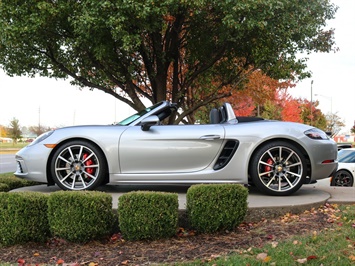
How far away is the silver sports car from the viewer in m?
4.99

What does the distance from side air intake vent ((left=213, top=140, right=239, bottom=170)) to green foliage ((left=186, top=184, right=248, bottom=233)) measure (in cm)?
95

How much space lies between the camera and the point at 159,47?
11414 millimetres

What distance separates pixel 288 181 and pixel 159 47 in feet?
24.2

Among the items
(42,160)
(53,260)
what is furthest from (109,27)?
(53,260)

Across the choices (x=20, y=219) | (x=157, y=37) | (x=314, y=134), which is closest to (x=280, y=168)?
(x=314, y=134)

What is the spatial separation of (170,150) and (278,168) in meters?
1.43

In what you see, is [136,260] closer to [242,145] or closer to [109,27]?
[242,145]

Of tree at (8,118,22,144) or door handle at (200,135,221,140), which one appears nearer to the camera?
door handle at (200,135,221,140)

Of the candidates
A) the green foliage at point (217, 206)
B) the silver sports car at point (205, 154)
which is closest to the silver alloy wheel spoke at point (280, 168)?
the silver sports car at point (205, 154)

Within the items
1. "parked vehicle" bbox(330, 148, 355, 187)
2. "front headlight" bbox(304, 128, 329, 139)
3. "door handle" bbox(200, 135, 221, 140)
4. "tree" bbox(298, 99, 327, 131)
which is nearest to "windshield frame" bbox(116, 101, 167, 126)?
"door handle" bbox(200, 135, 221, 140)

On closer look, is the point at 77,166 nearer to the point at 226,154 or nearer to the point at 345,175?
the point at 226,154

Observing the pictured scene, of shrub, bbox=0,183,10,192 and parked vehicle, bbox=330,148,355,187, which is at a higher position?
shrub, bbox=0,183,10,192

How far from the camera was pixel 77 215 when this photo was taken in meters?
3.91

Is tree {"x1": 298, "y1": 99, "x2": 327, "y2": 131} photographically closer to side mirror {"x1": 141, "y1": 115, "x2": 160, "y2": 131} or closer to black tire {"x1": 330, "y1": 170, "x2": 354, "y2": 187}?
black tire {"x1": 330, "y1": 170, "x2": 354, "y2": 187}
